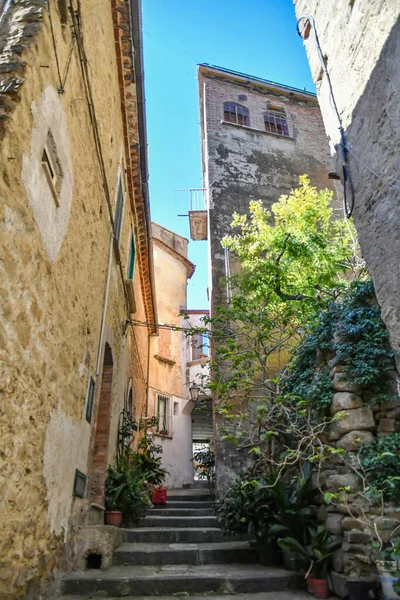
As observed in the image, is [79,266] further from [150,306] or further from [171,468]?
[171,468]

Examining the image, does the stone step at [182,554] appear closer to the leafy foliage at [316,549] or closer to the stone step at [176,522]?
the leafy foliage at [316,549]

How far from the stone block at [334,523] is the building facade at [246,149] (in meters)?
6.08

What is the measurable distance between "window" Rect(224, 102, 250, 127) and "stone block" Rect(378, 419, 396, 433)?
37.6 feet

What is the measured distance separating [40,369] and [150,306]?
931 centimetres

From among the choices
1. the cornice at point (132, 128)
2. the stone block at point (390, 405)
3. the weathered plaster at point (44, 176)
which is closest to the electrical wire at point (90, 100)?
the weathered plaster at point (44, 176)

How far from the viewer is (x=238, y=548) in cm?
500

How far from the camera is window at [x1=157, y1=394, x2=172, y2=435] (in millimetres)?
14320

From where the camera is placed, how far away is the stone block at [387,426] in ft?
14.4

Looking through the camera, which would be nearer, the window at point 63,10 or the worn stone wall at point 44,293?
the worn stone wall at point 44,293

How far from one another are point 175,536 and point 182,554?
0.82 m

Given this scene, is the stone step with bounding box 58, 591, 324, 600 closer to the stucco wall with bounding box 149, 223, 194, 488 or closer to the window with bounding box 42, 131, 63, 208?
the window with bounding box 42, 131, 63, 208

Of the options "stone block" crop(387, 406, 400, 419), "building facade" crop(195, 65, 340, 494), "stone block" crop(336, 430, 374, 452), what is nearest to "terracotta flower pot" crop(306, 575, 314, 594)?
"stone block" crop(336, 430, 374, 452)

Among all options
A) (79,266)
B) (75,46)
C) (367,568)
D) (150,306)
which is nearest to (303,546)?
(367,568)

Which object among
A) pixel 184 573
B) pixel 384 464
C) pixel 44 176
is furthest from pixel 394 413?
pixel 44 176
